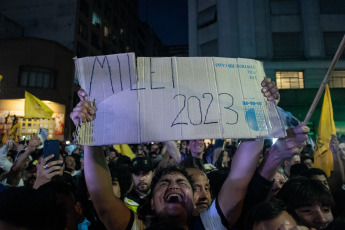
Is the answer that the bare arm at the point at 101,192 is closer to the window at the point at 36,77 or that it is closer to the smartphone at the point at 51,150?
the smartphone at the point at 51,150

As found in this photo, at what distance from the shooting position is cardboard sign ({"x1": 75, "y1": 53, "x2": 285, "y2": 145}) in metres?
1.96

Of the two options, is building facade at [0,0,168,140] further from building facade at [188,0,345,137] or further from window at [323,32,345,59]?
window at [323,32,345,59]

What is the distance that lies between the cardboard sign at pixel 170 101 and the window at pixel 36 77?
24.3 m

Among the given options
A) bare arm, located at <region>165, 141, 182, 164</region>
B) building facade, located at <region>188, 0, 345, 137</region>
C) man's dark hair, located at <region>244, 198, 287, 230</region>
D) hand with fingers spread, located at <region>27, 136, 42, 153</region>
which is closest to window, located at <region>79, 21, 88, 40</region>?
building facade, located at <region>188, 0, 345, 137</region>

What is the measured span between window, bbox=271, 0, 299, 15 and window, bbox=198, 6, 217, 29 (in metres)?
5.17

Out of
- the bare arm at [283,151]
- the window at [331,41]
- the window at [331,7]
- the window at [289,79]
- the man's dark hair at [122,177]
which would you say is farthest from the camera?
the window at [331,7]

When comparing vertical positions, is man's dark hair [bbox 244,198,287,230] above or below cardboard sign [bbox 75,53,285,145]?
below

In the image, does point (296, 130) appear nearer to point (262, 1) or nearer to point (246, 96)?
point (246, 96)

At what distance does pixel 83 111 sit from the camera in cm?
194

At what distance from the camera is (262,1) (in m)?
21.8

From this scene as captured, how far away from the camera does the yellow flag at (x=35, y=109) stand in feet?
20.8

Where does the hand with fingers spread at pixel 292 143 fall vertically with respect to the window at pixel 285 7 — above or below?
below

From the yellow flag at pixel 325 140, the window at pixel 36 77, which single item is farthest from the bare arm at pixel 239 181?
the window at pixel 36 77

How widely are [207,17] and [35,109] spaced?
71.9 feet
